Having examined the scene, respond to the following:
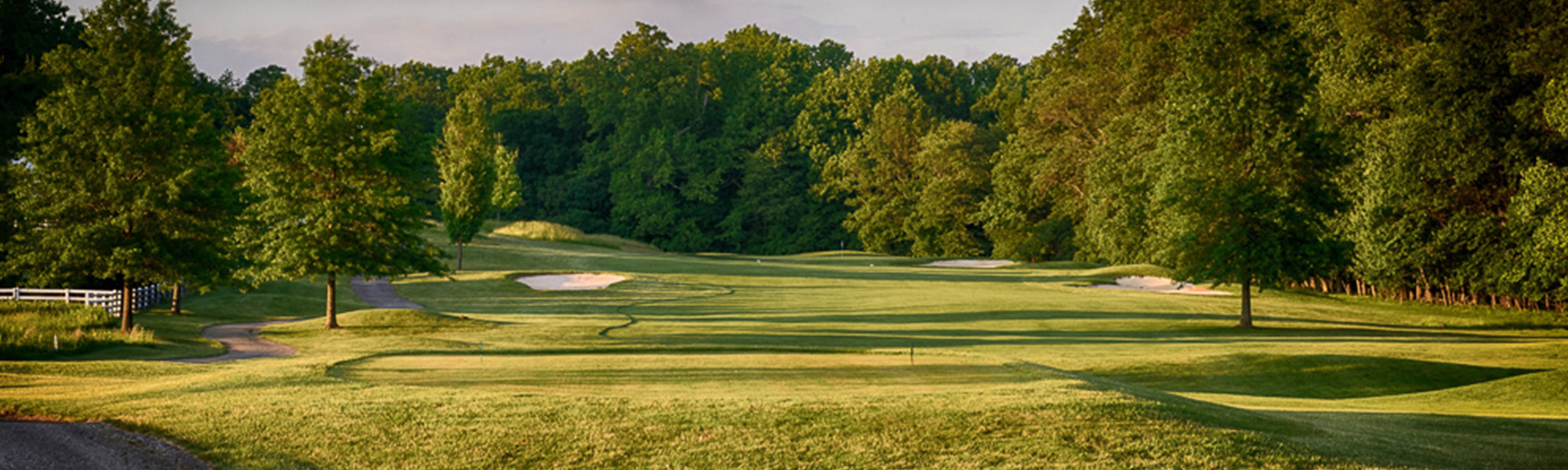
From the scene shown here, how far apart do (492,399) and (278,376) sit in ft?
12.9

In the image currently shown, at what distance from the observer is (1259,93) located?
2470 centimetres

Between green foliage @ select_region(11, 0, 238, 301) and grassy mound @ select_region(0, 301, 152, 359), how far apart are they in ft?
3.10

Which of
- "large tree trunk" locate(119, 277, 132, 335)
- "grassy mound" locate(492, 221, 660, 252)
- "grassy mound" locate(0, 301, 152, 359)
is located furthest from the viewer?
"grassy mound" locate(492, 221, 660, 252)

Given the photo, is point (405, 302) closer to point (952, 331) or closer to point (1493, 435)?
point (952, 331)

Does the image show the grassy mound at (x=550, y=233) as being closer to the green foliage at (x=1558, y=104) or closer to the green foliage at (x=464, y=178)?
the green foliage at (x=464, y=178)

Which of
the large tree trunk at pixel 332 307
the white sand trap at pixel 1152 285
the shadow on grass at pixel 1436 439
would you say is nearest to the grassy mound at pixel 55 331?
the large tree trunk at pixel 332 307

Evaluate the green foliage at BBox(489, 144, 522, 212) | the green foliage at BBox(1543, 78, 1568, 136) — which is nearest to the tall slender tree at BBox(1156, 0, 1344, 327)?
the green foliage at BBox(1543, 78, 1568, 136)

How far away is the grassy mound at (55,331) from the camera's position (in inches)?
680

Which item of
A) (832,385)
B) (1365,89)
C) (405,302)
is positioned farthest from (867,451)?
(1365,89)

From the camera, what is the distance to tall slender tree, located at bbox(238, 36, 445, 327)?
2358cm

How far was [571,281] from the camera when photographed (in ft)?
125

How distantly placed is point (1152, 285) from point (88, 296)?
35.4 meters

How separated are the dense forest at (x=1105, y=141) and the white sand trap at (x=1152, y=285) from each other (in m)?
1.69

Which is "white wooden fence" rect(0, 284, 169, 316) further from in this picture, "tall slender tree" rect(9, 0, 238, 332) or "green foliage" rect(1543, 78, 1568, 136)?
"green foliage" rect(1543, 78, 1568, 136)
